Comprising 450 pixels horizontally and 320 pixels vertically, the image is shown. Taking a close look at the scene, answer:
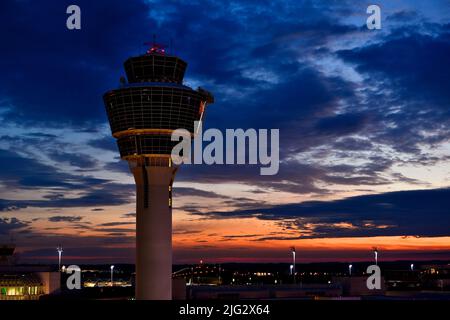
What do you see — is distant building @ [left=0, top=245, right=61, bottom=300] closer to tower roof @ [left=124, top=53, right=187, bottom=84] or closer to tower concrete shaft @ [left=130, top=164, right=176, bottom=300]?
tower concrete shaft @ [left=130, top=164, right=176, bottom=300]

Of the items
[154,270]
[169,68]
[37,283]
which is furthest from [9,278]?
[169,68]

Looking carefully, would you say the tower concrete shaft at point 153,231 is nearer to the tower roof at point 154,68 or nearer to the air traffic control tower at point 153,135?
the air traffic control tower at point 153,135

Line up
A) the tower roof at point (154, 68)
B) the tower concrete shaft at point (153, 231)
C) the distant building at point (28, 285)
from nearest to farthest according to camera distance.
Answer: the tower concrete shaft at point (153, 231)
the tower roof at point (154, 68)
the distant building at point (28, 285)

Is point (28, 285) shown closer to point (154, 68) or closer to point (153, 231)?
point (153, 231)

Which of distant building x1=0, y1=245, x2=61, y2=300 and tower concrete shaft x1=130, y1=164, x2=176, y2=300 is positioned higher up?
tower concrete shaft x1=130, y1=164, x2=176, y2=300

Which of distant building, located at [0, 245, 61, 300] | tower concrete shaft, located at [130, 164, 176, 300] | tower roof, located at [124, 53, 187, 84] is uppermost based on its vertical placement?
tower roof, located at [124, 53, 187, 84]

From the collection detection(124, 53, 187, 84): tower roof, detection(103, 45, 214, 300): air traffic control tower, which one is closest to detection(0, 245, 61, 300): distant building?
detection(103, 45, 214, 300): air traffic control tower

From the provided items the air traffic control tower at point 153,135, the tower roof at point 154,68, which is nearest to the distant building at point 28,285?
the air traffic control tower at point 153,135
